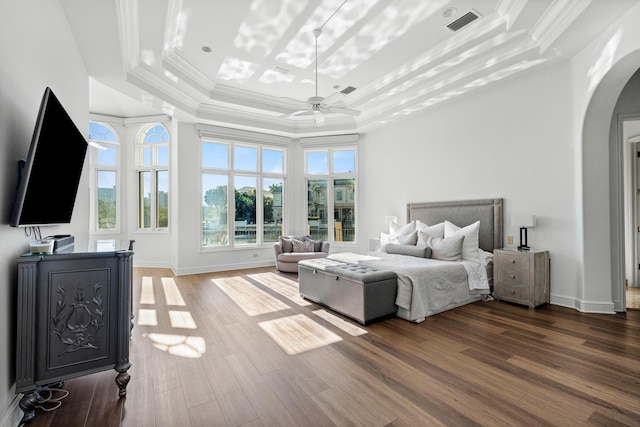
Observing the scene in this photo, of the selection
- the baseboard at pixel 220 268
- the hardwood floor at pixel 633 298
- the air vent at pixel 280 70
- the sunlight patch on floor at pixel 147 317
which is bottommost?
the sunlight patch on floor at pixel 147 317

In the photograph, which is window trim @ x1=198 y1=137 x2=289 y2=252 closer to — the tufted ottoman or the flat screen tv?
the tufted ottoman

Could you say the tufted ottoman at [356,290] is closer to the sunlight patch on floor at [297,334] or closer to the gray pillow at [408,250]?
the sunlight patch on floor at [297,334]

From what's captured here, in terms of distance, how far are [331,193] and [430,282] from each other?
4.25 meters

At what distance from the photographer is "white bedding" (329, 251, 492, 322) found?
3465 millimetres

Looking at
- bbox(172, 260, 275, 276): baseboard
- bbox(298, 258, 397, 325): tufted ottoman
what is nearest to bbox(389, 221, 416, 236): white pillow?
bbox(298, 258, 397, 325): tufted ottoman

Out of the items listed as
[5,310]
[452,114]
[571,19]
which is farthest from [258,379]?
[452,114]

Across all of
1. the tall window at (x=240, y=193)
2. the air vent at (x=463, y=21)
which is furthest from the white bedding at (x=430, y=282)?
the tall window at (x=240, y=193)

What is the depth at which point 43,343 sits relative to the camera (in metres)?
1.87

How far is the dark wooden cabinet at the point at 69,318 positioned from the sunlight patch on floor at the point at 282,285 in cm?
242

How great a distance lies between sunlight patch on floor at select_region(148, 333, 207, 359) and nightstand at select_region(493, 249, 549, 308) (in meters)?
3.91

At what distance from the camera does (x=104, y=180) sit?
23.1ft

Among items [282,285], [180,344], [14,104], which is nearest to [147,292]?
[282,285]

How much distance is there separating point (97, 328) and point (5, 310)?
49cm

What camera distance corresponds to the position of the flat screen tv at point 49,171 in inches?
68.8
